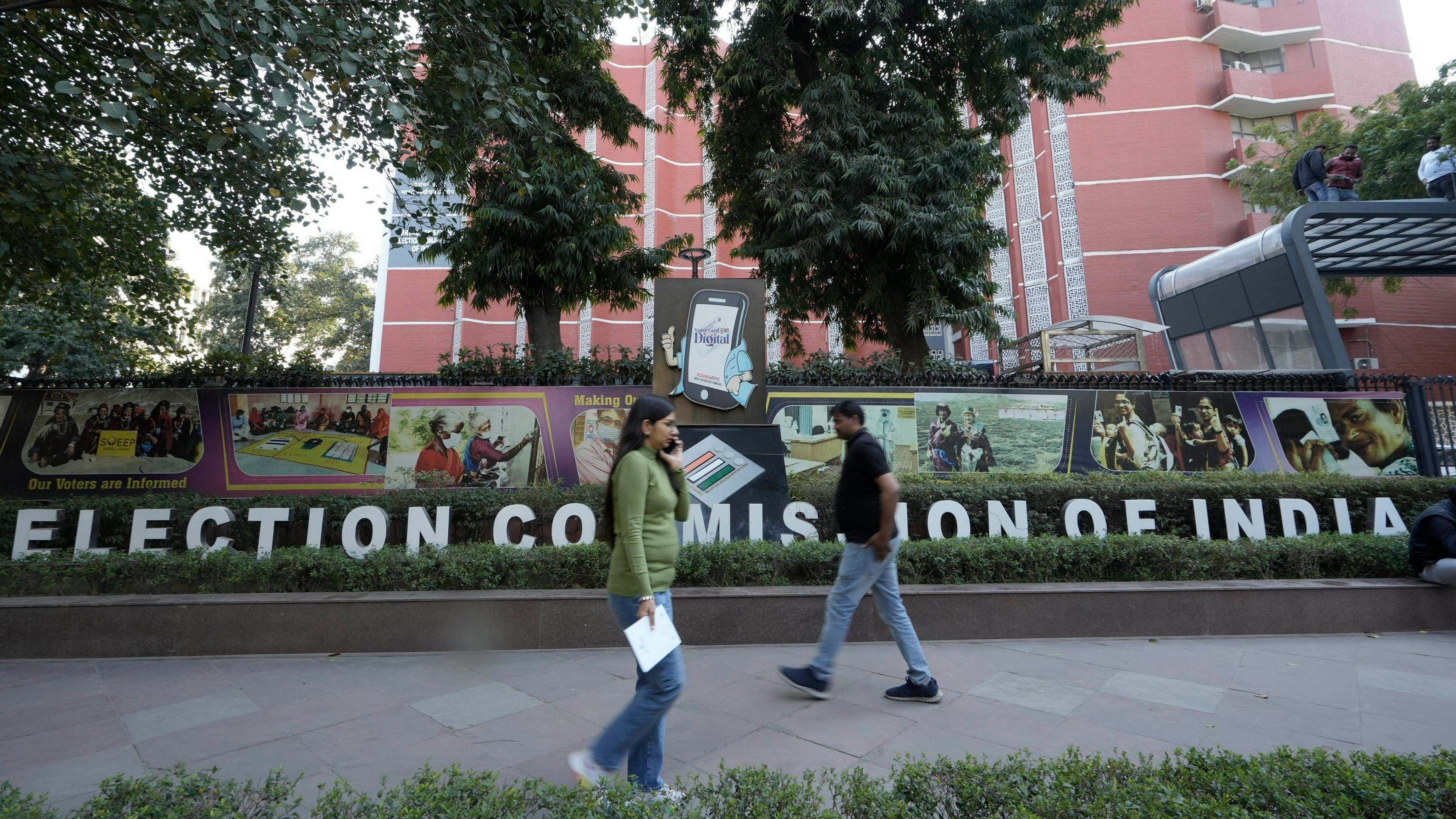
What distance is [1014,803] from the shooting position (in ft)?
7.20

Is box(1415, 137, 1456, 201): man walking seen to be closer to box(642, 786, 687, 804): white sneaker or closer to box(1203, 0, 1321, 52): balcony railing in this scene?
box(642, 786, 687, 804): white sneaker

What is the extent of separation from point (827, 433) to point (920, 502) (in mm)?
2854

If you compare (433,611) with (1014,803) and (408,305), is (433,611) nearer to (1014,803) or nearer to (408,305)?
(1014,803)

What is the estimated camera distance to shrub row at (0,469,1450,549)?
7047 millimetres

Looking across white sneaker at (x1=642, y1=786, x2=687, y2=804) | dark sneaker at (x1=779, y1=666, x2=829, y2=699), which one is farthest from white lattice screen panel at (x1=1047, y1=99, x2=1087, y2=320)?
white sneaker at (x1=642, y1=786, x2=687, y2=804)

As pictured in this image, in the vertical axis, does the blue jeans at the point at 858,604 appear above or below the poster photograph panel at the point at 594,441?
below

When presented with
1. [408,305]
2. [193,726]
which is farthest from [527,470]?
[408,305]

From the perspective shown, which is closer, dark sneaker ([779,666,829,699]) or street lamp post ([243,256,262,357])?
dark sneaker ([779,666,829,699])

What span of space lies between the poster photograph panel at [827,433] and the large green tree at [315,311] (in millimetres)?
30238

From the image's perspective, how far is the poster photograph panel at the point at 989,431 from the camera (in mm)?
9891

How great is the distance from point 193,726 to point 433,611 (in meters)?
1.52

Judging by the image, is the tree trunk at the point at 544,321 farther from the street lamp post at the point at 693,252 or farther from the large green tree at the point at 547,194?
the street lamp post at the point at 693,252

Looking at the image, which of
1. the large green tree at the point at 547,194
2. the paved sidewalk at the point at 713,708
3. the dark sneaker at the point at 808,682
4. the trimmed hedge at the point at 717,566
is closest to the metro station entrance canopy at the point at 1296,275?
the trimmed hedge at the point at 717,566

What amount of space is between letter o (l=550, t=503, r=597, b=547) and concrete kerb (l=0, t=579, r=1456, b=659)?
128 cm
